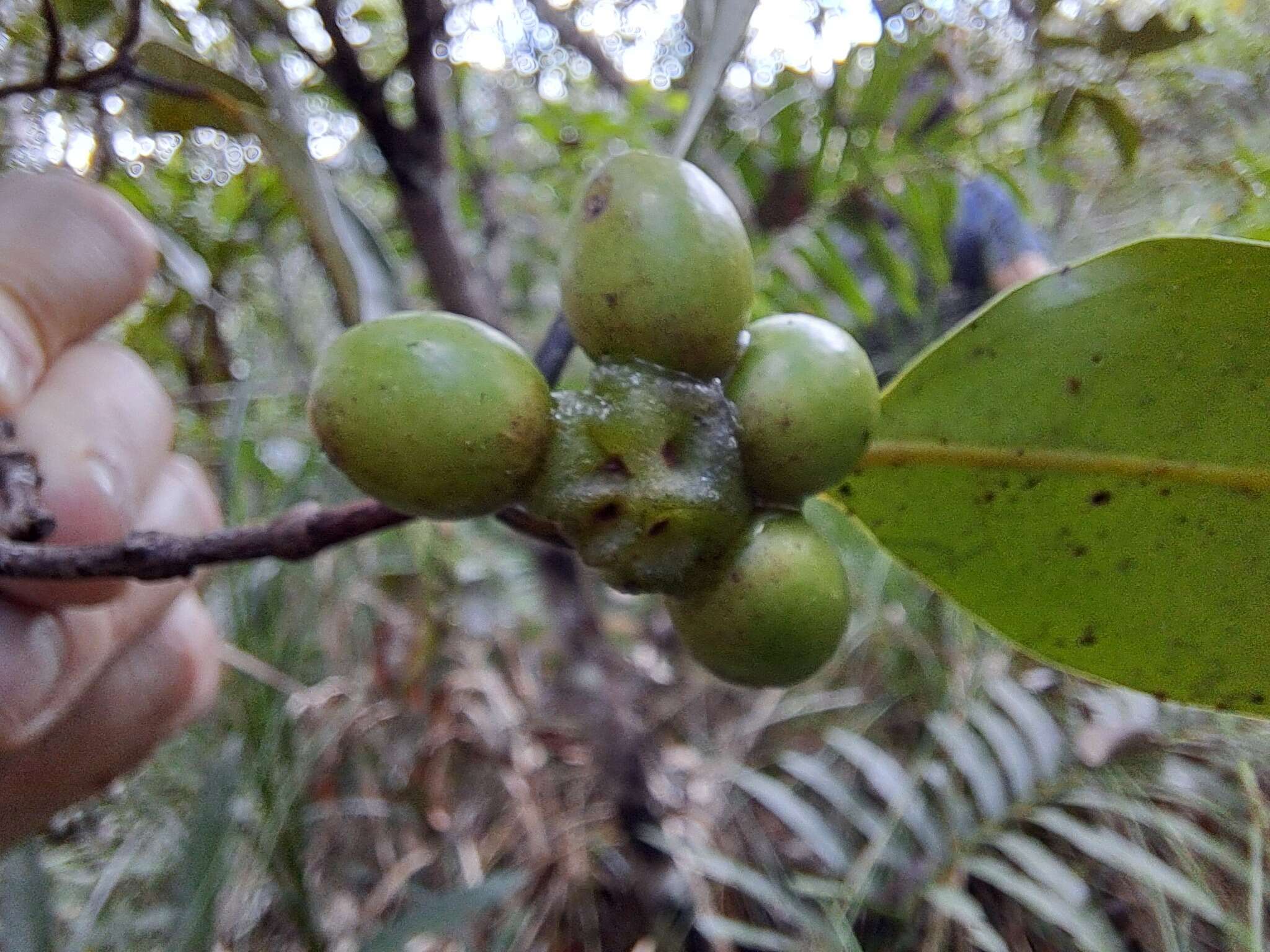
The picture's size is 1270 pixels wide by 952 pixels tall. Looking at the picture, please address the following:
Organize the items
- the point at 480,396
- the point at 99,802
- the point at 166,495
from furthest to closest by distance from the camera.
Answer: the point at 99,802 → the point at 166,495 → the point at 480,396

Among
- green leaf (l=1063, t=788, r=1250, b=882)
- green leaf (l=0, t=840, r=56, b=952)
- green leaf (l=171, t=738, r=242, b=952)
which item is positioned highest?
green leaf (l=1063, t=788, r=1250, b=882)

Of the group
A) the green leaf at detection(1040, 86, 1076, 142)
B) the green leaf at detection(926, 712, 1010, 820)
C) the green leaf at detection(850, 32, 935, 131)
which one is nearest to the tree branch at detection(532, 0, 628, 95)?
the green leaf at detection(850, 32, 935, 131)

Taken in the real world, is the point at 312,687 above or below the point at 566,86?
below

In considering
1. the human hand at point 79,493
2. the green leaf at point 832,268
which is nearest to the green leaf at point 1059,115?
the green leaf at point 832,268

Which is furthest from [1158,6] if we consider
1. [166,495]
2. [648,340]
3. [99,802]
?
[99,802]

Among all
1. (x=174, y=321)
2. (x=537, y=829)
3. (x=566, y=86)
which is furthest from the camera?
(x=566, y=86)

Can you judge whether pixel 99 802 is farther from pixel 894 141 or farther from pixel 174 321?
pixel 894 141

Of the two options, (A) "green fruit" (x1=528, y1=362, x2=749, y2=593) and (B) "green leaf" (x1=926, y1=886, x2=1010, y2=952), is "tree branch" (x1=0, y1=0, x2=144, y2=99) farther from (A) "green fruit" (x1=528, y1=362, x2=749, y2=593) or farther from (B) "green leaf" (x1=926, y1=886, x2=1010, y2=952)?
(B) "green leaf" (x1=926, y1=886, x2=1010, y2=952)

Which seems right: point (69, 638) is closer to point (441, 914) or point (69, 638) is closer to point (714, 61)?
point (441, 914)
